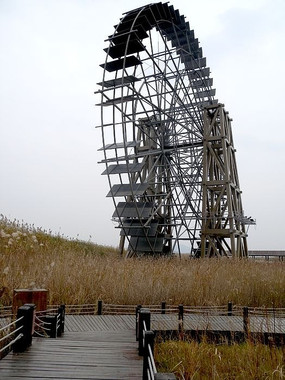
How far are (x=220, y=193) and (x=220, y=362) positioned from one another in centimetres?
1362

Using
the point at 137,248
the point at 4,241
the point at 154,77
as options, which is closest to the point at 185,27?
the point at 154,77

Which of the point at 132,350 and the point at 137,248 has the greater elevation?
the point at 137,248

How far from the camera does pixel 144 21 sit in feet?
53.6

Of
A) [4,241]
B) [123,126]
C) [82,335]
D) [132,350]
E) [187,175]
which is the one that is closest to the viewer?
[132,350]

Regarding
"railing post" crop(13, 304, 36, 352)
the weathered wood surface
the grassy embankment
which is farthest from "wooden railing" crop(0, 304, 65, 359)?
the grassy embankment

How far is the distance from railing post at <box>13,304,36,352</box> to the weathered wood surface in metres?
0.09

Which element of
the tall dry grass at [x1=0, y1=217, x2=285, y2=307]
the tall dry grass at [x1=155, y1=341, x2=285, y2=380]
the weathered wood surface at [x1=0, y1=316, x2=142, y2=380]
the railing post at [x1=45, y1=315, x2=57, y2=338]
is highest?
the tall dry grass at [x1=0, y1=217, x2=285, y2=307]

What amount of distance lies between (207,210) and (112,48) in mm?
9373

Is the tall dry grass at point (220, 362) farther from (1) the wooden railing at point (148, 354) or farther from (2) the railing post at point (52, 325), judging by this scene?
(2) the railing post at point (52, 325)

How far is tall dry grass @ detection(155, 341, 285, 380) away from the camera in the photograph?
397cm

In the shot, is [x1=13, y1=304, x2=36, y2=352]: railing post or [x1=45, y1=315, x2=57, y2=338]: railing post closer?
[x1=13, y1=304, x2=36, y2=352]: railing post

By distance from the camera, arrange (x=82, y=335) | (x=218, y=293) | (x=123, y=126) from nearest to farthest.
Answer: (x=82, y=335)
(x=218, y=293)
(x=123, y=126)

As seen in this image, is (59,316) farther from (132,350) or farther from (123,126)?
(123,126)

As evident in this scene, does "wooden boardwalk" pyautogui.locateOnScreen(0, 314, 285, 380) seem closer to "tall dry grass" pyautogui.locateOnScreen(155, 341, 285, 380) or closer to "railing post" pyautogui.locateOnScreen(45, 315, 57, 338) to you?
"railing post" pyautogui.locateOnScreen(45, 315, 57, 338)
